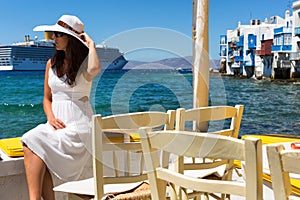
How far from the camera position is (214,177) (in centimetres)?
169

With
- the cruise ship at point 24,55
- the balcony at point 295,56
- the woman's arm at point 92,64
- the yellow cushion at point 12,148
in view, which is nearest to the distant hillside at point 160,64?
the woman's arm at point 92,64

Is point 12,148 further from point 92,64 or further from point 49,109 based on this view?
point 92,64

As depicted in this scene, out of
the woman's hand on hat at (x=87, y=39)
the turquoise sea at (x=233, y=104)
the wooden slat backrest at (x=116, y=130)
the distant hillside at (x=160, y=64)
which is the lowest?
the turquoise sea at (x=233, y=104)

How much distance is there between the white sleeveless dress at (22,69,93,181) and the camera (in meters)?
1.72

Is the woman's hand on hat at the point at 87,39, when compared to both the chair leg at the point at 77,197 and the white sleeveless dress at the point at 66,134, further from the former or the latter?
the chair leg at the point at 77,197

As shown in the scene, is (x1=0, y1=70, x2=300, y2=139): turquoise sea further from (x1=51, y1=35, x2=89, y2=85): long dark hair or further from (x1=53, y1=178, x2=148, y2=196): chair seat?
(x1=53, y1=178, x2=148, y2=196): chair seat

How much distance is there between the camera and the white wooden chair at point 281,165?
29.5 inches

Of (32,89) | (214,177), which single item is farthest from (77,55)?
(32,89)

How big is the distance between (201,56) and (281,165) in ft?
7.83

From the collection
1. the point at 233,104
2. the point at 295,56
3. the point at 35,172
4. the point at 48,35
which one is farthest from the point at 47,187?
the point at 295,56

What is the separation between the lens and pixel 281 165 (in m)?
0.76

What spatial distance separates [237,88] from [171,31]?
34301 millimetres

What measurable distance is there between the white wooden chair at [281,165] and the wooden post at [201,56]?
2273mm

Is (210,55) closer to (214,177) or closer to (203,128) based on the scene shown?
(203,128)
